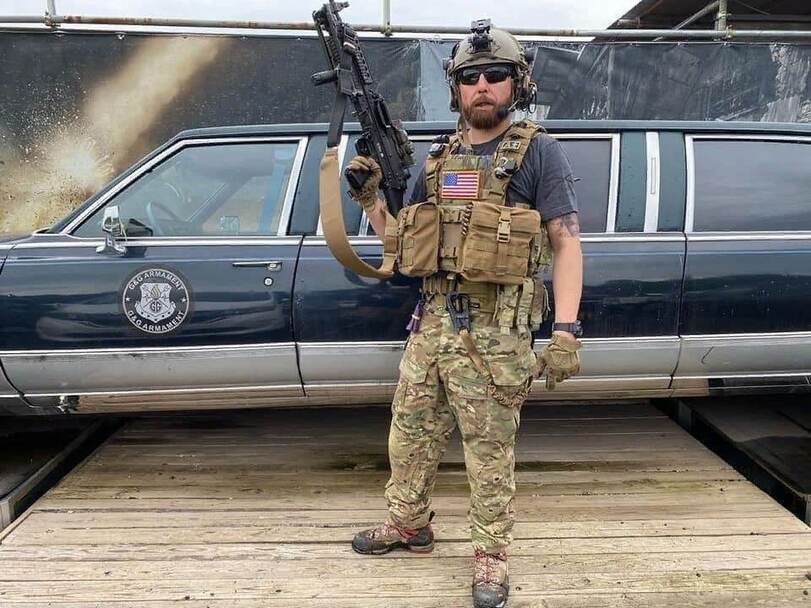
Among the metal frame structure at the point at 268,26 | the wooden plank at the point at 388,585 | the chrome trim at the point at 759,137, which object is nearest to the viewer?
the wooden plank at the point at 388,585

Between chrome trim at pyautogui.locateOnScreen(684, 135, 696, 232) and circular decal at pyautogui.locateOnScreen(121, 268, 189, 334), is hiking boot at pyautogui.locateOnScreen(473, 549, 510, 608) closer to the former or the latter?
circular decal at pyautogui.locateOnScreen(121, 268, 189, 334)

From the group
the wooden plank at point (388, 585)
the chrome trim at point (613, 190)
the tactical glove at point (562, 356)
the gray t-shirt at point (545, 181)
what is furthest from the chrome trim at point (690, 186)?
the wooden plank at point (388, 585)

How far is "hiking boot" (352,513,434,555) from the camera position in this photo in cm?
235

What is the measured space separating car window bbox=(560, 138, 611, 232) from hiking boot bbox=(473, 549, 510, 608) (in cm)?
150

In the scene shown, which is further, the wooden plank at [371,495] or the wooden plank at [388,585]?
the wooden plank at [371,495]

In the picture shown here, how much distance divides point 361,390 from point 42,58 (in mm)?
4099

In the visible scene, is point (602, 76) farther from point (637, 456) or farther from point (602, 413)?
point (637, 456)

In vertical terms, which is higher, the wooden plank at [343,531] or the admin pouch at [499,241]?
the admin pouch at [499,241]

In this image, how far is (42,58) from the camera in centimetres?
482

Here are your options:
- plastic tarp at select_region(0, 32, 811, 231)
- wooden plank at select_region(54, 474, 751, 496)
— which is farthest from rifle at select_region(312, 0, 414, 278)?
plastic tarp at select_region(0, 32, 811, 231)

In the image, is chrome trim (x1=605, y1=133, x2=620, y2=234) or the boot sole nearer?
the boot sole

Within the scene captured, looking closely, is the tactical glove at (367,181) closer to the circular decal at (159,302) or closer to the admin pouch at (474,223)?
the admin pouch at (474,223)

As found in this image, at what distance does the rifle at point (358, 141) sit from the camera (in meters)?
2.23

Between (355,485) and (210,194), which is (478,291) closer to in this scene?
(355,485)
